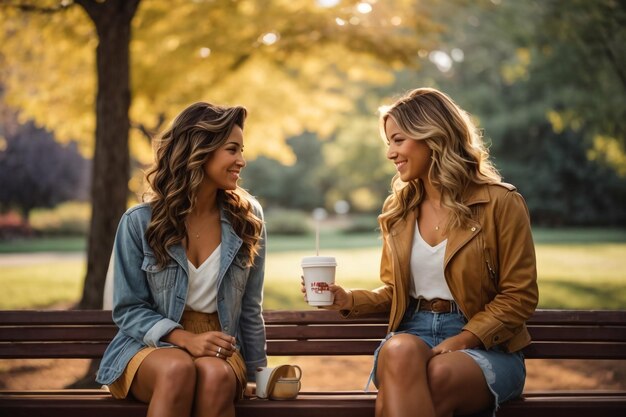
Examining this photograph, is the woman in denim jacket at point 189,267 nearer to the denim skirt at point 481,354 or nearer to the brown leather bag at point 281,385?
the brown leather bag at point 281,385

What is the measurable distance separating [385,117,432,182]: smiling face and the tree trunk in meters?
4.22

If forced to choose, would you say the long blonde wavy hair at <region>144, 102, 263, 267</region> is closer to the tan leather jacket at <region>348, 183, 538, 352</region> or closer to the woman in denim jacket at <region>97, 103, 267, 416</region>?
the woman in denim jacket at <region>97, 103, 267, 416</region>

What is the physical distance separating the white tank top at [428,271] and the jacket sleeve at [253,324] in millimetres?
838

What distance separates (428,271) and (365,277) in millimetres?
12156

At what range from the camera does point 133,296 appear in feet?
12.6

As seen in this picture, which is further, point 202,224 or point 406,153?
point 202,224

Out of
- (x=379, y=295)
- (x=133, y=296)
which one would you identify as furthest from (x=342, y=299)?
(x=133, y=296)

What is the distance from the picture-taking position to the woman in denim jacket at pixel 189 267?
3754 millimetres

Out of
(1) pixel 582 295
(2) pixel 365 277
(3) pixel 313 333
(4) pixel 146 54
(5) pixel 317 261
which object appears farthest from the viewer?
(2) pixel 365 277

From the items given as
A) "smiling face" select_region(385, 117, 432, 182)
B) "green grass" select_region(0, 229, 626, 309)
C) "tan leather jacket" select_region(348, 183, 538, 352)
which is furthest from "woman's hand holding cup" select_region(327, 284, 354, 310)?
"green grass" select_region(0, 229, 626, 309)

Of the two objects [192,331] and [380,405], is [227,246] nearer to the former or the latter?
[192,331]

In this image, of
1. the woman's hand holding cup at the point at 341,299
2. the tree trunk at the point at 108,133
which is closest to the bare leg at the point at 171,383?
the woman's hand holding cup at the point at 341,299

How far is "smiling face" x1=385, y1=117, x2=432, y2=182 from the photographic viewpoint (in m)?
3.93

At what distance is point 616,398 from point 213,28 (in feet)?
23.1
